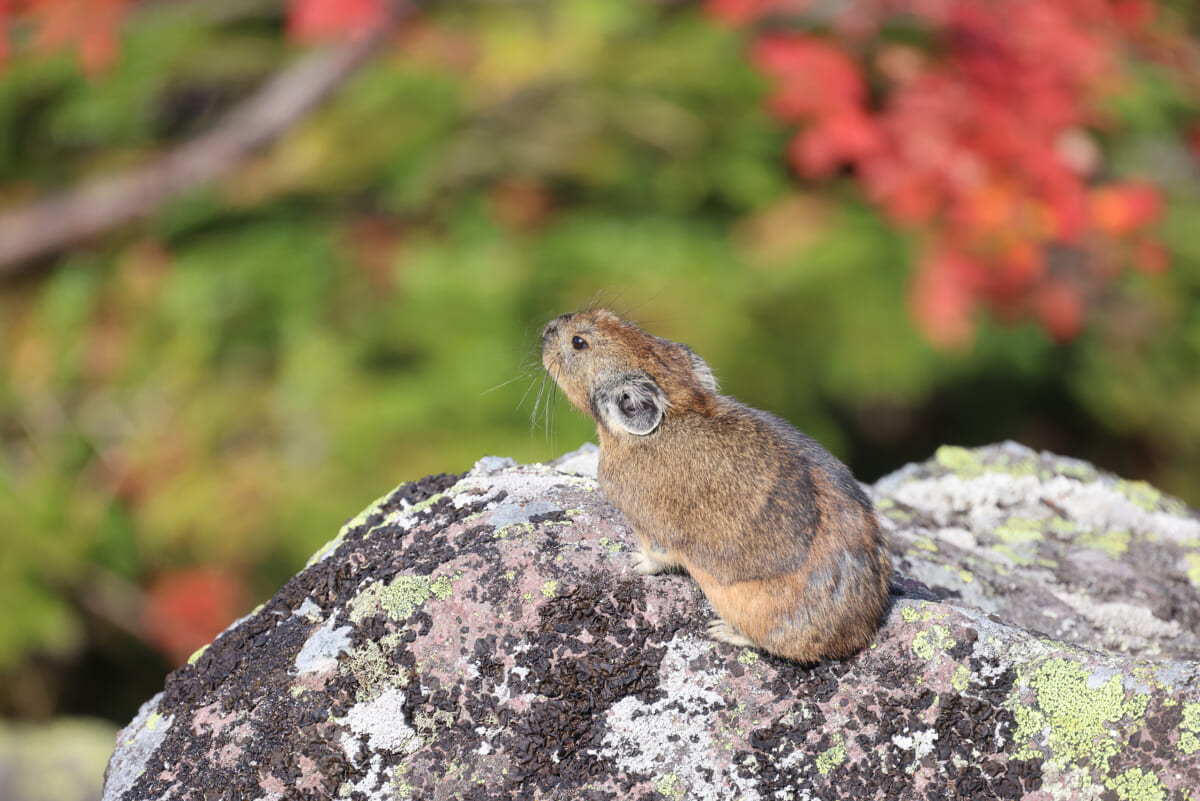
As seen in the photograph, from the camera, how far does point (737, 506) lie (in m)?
3.63

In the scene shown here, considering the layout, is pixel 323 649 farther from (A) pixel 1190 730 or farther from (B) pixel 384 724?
(A) pixel 1190 730

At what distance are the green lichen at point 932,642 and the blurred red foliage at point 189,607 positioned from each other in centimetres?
624

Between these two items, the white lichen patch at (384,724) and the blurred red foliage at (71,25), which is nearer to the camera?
the white lichen patch at (384,724)

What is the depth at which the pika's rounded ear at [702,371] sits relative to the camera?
423 cm

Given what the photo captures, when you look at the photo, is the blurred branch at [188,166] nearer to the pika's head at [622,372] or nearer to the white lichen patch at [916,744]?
the pika's head at [622,372]

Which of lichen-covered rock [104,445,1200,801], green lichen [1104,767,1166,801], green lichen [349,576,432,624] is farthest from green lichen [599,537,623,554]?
green lichen [1104,767,1166,801]

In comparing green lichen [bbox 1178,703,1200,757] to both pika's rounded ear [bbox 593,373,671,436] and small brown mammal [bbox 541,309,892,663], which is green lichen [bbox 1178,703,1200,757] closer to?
small brown mammal [bbox 541,309,892,663]

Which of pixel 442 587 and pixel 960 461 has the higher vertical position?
pixel 442 587

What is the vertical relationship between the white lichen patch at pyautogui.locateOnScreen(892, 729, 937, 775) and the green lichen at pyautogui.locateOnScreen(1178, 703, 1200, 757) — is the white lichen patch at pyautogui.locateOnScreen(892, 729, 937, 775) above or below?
above

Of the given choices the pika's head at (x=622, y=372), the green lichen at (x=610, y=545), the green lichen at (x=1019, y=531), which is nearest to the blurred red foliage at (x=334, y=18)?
the pika's head at (x=622, y=372)

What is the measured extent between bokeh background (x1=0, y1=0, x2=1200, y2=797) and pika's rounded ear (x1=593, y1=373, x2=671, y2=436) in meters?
3.19

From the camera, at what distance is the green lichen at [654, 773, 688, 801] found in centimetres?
325

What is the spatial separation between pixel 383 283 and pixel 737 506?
5171mm

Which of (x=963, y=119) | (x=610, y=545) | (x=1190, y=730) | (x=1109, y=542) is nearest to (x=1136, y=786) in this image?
(x=1190, y=730)
